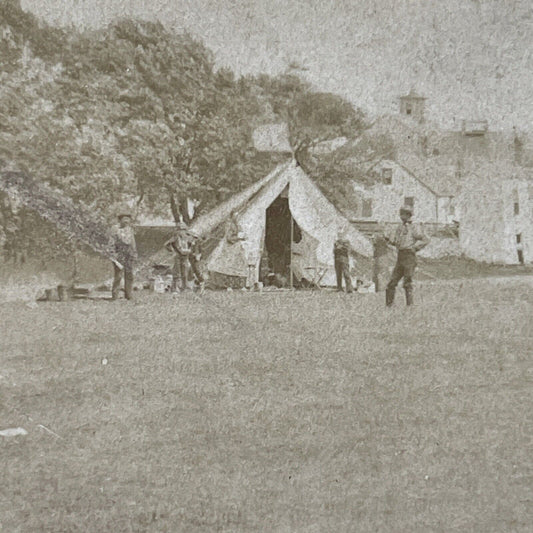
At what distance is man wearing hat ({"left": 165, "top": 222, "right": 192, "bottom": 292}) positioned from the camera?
9.61 feet

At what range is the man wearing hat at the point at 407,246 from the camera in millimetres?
2932

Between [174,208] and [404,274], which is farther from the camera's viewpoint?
[404,274]

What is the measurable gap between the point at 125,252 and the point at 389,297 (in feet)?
3.54

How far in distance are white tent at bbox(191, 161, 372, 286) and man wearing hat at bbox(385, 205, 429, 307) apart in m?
0.12

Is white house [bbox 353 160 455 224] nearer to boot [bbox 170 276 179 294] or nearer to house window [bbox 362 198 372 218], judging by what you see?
house window [bbox 362 198 372 218]

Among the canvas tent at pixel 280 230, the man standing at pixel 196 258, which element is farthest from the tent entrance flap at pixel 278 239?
the man standing at pixel 196 258

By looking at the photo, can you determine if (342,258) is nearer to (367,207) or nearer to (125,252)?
(367,207)

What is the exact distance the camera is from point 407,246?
2.94m

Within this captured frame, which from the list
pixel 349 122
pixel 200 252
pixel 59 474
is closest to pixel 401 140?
pixel 349 122

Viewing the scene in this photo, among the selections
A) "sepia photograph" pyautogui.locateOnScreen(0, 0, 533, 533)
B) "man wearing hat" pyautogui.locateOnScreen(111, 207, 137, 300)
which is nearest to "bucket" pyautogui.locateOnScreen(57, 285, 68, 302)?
"sepia photograph" pyautogui.locateOnScreen(0, 0, 533, 533)

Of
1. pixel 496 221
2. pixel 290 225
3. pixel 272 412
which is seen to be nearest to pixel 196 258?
pixel 290 225

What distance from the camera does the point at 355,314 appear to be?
117 inches

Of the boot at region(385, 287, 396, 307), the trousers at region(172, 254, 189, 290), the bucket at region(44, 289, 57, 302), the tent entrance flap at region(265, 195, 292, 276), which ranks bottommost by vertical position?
the bucket at region(44, 289, 57, 302)

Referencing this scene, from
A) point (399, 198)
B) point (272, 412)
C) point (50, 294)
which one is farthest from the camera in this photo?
point (399, 198)
